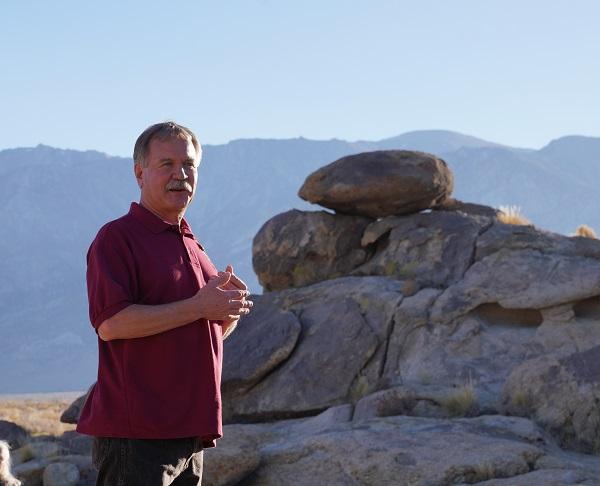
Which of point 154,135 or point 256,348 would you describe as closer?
point 154,135

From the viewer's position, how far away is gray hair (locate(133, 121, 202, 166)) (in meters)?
3.75

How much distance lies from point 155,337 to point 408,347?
10488 mm

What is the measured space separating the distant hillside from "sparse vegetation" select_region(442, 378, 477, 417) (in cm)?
10638

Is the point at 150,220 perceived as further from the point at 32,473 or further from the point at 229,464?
the point at 32,473

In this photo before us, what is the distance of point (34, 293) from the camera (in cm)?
13700

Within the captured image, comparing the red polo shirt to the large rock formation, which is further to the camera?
the large rock formation

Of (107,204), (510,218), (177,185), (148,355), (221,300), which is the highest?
(107,204)

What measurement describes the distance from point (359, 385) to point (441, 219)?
4.10 metres

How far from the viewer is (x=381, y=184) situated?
16.5 meters

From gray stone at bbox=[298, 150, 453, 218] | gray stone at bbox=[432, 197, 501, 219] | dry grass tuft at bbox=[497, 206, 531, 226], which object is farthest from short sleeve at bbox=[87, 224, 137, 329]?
gray stone at bbox=[432, 197, 501, 219]

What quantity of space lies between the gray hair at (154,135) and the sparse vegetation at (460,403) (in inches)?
277

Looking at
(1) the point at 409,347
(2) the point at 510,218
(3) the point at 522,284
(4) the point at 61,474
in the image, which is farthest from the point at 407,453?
(2) the point at 510,218

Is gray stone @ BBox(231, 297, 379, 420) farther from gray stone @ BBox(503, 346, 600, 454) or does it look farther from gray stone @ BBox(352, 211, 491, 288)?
gray stone @ BBox(503, 346, 600, 454)

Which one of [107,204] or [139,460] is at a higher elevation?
[107,204]
